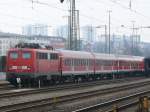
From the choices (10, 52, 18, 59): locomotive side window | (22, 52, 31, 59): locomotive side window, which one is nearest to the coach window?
(22, 52, 31, 59): locomotive side window

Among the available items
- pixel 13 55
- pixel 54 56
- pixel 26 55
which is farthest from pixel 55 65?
pixel 13 55

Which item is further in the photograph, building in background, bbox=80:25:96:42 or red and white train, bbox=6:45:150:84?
building in background, bbox=80:25:96:42

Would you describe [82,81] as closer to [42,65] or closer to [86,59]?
[86,59]

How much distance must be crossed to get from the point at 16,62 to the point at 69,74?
7.04 metres

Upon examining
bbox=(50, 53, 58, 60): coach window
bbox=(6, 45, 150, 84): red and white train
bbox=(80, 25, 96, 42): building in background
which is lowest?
bbox=(6, 45, 150, 84): red and white train

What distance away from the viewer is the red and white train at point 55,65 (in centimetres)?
3147

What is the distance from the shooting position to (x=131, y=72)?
59938 mm

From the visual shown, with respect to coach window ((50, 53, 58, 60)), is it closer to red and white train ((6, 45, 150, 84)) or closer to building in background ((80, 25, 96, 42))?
red and white train ((6, 45, 150, 84))

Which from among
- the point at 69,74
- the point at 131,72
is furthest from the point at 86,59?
the point at 131,72

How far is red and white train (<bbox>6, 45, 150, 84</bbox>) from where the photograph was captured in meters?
31.5

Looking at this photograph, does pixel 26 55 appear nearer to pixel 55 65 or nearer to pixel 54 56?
pixel 54 56

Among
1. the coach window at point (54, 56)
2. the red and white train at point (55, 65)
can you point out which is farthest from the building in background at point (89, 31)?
the coach window at point (54, 56)

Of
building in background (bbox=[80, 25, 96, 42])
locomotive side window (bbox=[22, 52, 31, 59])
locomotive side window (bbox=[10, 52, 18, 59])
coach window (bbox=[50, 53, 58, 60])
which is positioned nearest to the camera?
locomotive side window (bbox=[22, 52, 31, 59])

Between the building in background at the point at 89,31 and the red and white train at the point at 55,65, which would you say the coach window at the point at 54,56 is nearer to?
the red and white train at the point at 55,65
